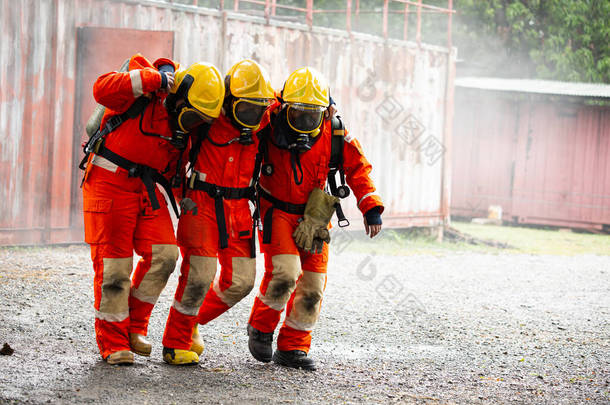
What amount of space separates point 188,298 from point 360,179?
4.80ft

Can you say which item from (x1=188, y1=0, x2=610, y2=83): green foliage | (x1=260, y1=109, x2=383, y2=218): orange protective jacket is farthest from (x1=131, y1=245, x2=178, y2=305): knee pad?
(x1=188, y1=0, x2=610, y2=83): green foliage

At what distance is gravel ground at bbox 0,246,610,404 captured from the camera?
4.30 metres

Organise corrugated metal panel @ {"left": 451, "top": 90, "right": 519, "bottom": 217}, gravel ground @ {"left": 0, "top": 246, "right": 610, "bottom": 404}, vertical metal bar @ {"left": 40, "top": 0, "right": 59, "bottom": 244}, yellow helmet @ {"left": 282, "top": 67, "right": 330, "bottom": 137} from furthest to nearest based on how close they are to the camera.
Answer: corrugated metal panel @ {"left": 451, "top": 90, "right": 519, "bottom": 217} → vertical metal bar @ {"left": 40, "top": 0, "right": 59, "bottom": 244} → yellow helmet @ {"left": 282, "top": 67, "right": 330, "bottom": 137} → gravel ground @ {"left": 0, "top": 246, "right": 610, "bottom": 404}

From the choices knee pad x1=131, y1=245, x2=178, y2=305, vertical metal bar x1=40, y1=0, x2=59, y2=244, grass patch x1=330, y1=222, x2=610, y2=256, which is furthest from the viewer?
grass patch x1=330, y1=222, x2=610, y2=256

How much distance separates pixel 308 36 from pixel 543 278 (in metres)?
5.01

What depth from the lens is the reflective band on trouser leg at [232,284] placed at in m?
4.75

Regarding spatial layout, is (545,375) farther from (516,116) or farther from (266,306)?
(516,116)

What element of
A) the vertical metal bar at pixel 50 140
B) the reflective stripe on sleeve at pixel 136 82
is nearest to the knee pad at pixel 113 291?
the reflective stripe on sleeve at pixel 136 82

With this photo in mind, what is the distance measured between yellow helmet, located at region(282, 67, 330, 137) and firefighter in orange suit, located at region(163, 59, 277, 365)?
186 millimetres

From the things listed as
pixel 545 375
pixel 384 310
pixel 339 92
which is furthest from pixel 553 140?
pixel 545 375

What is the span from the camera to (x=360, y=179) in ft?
17.0

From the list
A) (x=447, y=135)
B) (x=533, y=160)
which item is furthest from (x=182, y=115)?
(x=533, y=160)

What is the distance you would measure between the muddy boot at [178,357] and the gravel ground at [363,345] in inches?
2.6

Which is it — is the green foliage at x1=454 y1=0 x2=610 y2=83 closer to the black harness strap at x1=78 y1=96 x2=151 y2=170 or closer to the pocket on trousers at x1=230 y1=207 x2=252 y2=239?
the pocket on trousers at x1=230 y1=207 x2=252 y2=239
